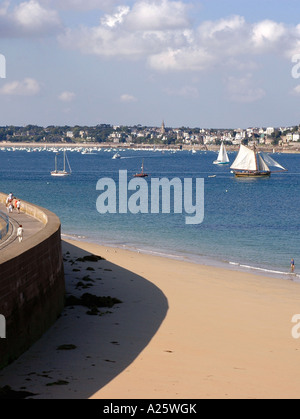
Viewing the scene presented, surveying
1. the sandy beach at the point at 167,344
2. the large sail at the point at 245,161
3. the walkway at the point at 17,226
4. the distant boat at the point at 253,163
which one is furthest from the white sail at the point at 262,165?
Result: the sandy beach at the point at 167,344

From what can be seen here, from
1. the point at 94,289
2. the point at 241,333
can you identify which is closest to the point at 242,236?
the point at 94,289

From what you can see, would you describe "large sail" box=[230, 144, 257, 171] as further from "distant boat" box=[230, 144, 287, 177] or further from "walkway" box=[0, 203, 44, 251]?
"walkway" box=[0, 203, 44, 251]

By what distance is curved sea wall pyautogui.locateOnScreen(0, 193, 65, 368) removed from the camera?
63.5 feet

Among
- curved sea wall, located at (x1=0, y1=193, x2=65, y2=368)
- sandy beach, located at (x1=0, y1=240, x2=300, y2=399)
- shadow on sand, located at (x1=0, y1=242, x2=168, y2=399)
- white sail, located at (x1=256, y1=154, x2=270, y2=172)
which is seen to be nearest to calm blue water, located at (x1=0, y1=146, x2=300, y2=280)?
sandy beach, located at (x1=0, y1=240, x2=300, y2=399)

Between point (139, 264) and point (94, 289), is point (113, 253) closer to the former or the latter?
point (139, 264)

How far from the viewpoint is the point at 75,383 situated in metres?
19.3

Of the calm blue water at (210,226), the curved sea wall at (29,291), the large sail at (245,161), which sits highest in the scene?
the curved sea wall at (29,291)

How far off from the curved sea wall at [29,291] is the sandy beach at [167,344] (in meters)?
0.49

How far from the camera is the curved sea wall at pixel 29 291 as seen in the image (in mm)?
19359

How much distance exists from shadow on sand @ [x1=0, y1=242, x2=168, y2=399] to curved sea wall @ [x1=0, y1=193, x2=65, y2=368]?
466 mm

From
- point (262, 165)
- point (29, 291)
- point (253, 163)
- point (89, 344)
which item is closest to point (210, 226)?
point (89, 344)

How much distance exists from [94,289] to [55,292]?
660 centimetres

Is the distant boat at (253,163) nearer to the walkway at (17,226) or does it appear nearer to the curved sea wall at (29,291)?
the walkway at (17,226)

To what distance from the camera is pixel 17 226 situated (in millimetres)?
34219
